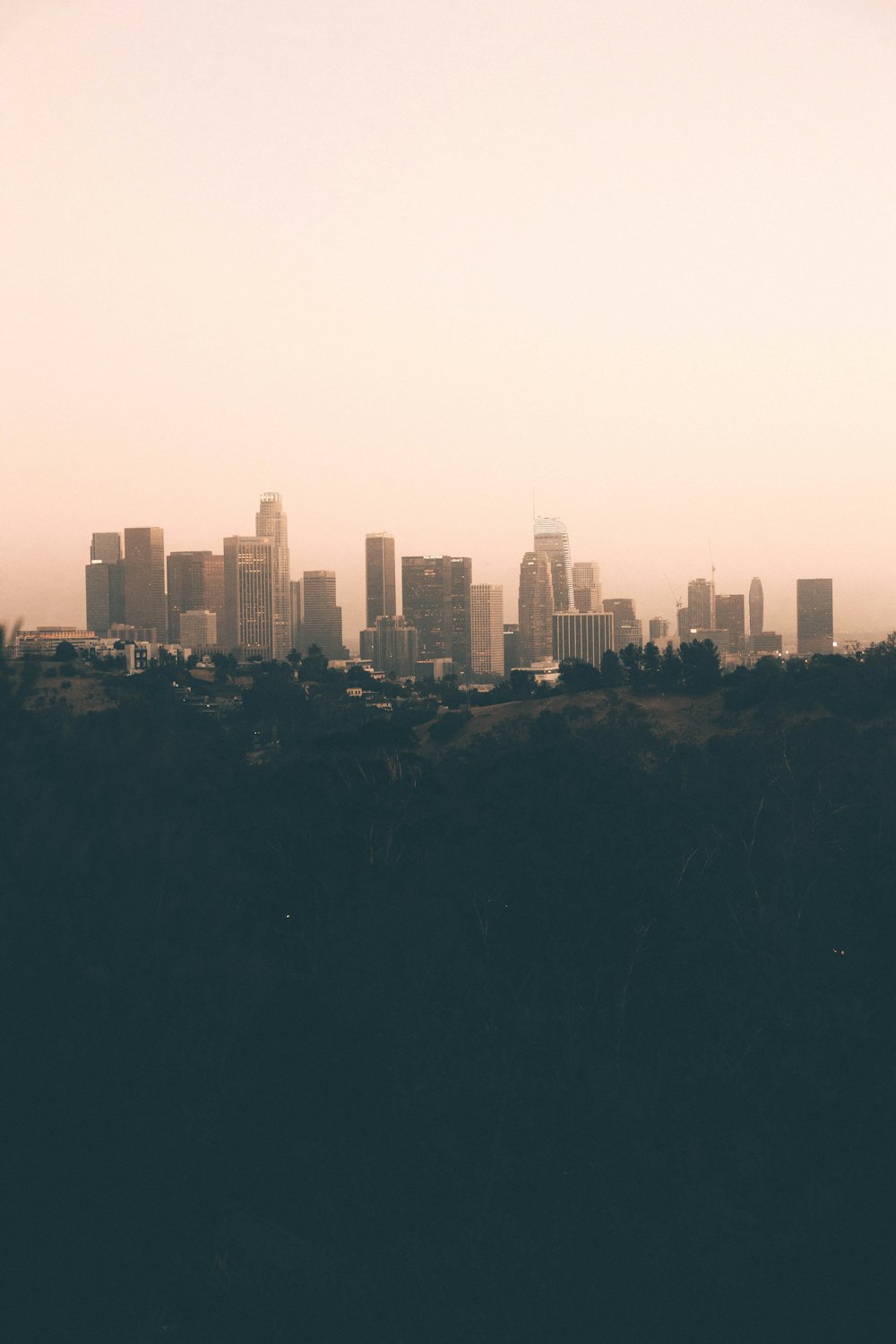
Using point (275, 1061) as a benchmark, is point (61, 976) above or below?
above

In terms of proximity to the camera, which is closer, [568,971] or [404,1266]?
[404,1266]

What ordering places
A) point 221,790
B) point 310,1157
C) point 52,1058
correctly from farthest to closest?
1. point 221,790
2. point 310,1157
3. point 52,1058

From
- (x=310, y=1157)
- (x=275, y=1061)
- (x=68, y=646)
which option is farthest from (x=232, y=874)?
(x=68, y=646)

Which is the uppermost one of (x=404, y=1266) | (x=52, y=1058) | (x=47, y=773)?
(x=47, y=773)

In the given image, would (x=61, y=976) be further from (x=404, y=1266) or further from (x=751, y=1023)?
(x=751, y=1023)

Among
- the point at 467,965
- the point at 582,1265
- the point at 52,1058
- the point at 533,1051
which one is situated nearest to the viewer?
the point at 52,1058

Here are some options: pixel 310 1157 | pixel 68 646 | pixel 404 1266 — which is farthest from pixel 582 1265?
pixel 68 646
